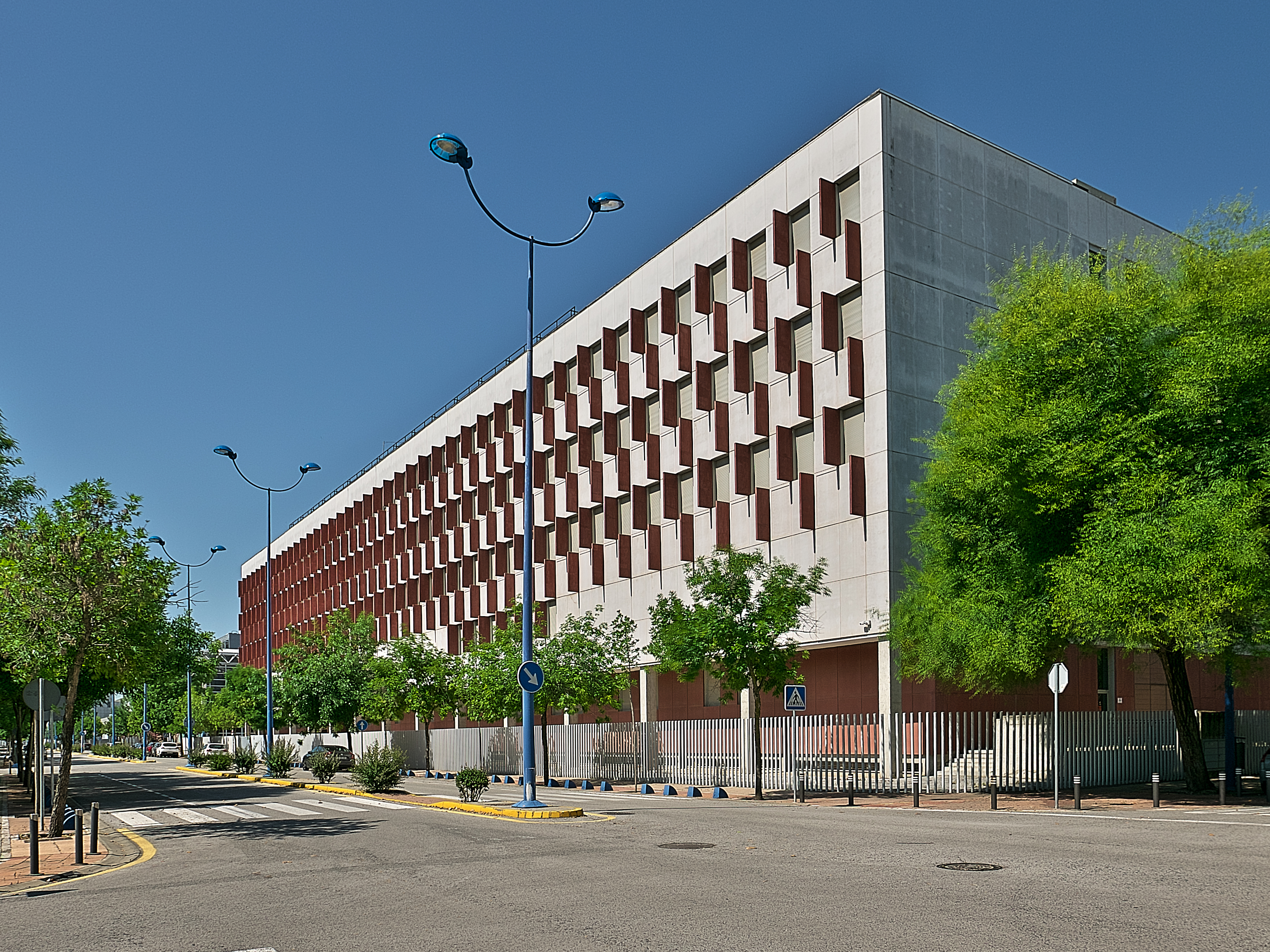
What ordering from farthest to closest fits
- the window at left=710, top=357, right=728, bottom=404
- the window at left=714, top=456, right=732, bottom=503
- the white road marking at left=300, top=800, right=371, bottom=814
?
the window at left=710, top=357, right=728, bottom=404
the window at left=714, top=456, right=732, bottom=503
the white road marking at left=300, top=800, right=371, bottom=814

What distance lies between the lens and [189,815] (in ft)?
93.1

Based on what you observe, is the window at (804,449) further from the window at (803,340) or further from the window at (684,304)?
the window at (684,304)

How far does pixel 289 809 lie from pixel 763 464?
20.8 m

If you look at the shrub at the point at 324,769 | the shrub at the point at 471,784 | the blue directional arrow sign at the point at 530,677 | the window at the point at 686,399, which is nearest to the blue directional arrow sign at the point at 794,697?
the blue directional arrow sign at the point at 530,677

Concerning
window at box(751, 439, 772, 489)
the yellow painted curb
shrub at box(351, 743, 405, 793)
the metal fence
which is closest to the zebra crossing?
shrub at box(351, 743, 405, 793)

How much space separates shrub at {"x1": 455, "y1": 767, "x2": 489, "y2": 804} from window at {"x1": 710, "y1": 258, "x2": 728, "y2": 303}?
21.7 meters

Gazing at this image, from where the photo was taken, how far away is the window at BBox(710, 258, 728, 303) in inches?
1768

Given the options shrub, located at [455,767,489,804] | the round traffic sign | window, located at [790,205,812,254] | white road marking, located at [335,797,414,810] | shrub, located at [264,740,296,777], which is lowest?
shrub, located at [264,740,296,777]

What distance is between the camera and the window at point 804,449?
4009cm

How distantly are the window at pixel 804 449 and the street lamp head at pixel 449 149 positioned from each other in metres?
19.4

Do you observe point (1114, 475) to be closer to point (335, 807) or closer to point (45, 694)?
point (335, 807)

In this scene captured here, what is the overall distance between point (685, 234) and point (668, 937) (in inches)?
1578

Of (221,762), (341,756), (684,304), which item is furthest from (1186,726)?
(341,756)

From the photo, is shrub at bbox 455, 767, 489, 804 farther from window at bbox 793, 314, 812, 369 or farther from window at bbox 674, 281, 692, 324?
window at bbox 674, 281, 692, 324
